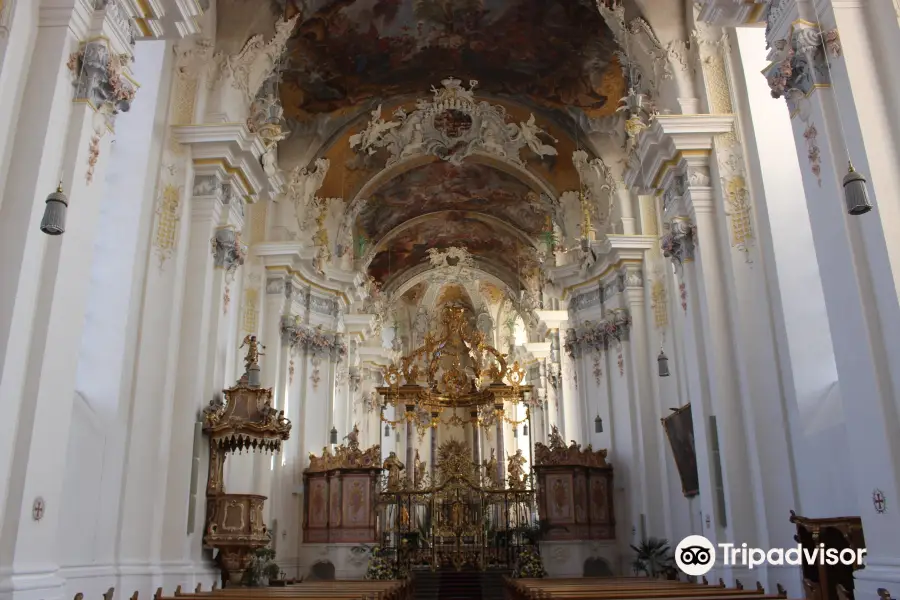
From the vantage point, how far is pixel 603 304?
61.7ft

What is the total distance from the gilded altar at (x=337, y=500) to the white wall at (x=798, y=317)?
10673mm

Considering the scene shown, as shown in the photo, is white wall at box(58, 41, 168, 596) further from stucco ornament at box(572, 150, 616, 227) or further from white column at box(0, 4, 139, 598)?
stucco ornament at box(572, 150, 616, 227)

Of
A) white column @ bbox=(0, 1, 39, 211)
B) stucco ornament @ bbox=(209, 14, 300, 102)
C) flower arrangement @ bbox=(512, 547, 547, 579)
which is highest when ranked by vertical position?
stucco ornament @ bbox=(209, 14, 300, 102)

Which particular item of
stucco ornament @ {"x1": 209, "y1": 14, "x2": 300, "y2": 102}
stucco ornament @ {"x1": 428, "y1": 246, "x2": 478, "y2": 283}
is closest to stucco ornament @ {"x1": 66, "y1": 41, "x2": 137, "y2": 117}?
stucco ornament @ {"x1": 209, "y1": 14, "x2": 300, "y2": 102}

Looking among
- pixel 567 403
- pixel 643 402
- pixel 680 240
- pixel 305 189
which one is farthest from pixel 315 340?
pixel 680 240

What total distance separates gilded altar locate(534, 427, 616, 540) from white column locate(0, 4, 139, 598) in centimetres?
1319

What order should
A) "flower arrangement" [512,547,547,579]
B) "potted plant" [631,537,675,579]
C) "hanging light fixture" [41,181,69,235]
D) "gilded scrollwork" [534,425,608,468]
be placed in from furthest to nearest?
"gilded scrollwork" [534,425,608,468], "flower arrangement" [512,547,547,579], "potted plant" [631,537,675,579], "hanging light fixture" [41,181,69,235]

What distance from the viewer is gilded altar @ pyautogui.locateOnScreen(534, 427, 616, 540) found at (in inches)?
703

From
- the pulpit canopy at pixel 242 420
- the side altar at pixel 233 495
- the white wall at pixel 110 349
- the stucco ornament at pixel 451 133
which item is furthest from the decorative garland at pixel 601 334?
the white wall at pixel 110 349

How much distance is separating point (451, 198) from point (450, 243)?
4.29 metres

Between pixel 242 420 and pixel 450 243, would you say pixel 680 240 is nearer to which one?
pixel 242 420

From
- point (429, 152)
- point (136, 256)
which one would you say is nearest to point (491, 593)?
point (429, 152)

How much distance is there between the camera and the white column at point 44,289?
602 cm

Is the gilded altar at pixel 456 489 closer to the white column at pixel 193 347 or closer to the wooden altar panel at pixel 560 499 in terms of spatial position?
the wooden altar panel at pixel 560 499
